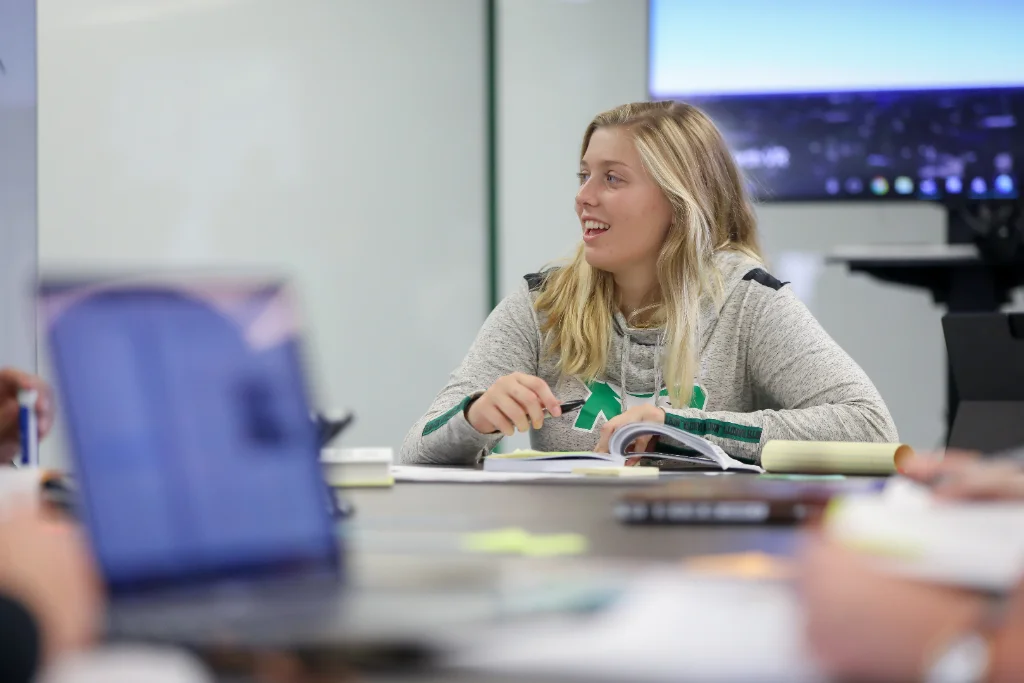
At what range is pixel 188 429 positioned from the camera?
56 cm

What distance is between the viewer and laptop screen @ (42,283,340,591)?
545 mm

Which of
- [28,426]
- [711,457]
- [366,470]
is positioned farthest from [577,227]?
[28,426]

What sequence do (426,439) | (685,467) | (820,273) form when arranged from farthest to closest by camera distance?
(820,273) → (426,439) → (685,467)

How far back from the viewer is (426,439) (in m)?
1.85

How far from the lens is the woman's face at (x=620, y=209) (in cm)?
219

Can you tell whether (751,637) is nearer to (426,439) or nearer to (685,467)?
(685,467)

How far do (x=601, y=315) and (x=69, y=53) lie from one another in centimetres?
154

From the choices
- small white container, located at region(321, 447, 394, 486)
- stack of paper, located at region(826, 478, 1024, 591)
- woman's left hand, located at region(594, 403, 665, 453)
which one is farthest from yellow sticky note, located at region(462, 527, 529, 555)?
woman's left hand, located at region(594, 403, 665, 453)

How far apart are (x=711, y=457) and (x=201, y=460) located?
104 centimetres

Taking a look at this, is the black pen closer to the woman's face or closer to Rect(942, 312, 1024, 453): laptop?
the woman's face

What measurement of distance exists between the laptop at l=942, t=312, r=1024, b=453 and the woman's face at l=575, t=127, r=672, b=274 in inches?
25.6

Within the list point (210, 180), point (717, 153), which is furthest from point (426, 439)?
point (210, 180)

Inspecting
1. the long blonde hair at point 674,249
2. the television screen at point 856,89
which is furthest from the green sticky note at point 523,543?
the television screen at point 856,89

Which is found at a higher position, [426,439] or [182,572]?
[182,572]
